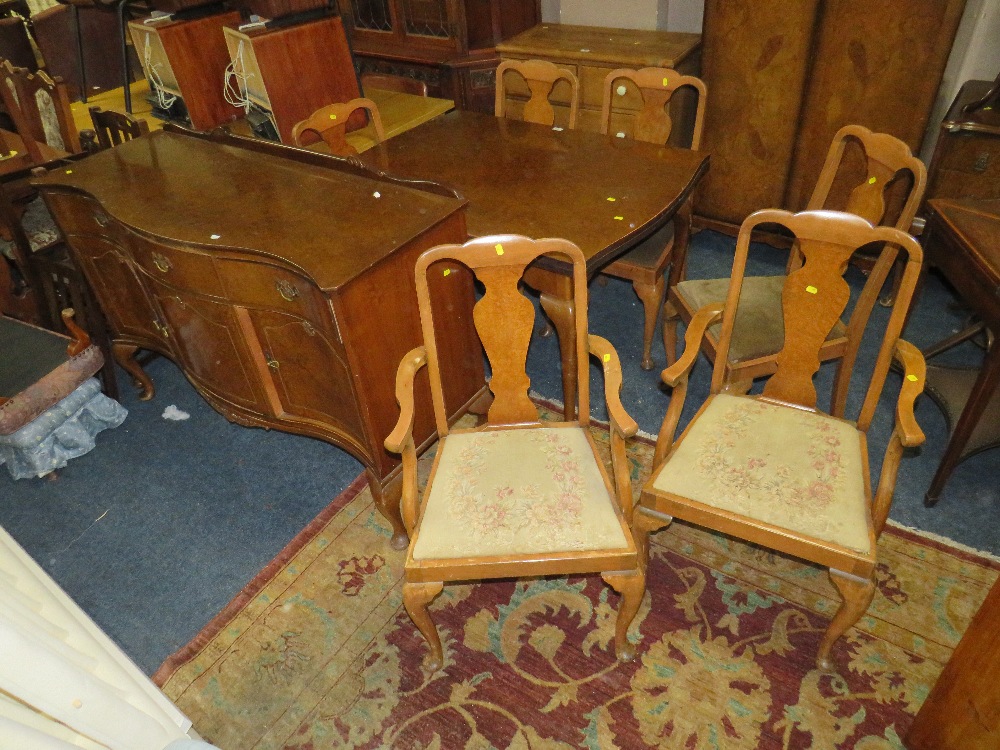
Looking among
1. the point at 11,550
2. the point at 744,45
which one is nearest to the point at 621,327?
the point at 744,45

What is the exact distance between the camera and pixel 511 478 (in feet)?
5.97

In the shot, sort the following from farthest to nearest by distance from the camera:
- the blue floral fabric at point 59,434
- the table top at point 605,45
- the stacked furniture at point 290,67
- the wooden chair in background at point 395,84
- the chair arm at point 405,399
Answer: the wooden chair in background at point 395,84
the table top at point 605,45
the stacked furniture at point 290,67
the blue floral fabric at point 59,434
the chair arm at point 405,399

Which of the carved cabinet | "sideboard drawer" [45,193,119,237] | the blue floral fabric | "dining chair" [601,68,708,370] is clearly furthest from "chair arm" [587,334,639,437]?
the carved cabinet

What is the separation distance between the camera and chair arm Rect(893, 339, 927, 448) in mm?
1606

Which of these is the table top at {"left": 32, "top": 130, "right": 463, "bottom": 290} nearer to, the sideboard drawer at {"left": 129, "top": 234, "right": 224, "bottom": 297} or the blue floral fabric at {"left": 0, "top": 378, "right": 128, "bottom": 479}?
the sideboard drawer at {"left": 129, "top": 234, "right": 224, "bottom": 297}

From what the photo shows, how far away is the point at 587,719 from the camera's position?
1804 millimetres

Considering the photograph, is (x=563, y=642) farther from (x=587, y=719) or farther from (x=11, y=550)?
(x=11, y=550)

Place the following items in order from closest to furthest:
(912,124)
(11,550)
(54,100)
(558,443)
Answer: (11,550), (558,443), (912,124), (54,100)

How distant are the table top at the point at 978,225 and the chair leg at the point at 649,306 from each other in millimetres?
933

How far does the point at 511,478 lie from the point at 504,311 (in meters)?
0.45

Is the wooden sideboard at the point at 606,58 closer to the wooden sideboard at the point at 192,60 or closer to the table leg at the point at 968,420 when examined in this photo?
the wooden sideboard at the point at 192,60

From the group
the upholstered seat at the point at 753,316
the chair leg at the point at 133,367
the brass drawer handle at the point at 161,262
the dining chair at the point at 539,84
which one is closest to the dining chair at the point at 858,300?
the upholstered seat at the point at 753,316

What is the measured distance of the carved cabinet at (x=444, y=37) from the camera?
375 centimetres

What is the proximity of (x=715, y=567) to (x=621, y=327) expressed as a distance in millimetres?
1320
